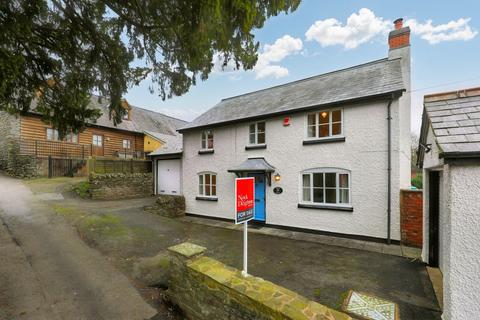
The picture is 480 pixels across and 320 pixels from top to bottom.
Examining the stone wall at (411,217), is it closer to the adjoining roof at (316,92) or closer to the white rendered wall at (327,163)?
the white rendered wall at (327,163)

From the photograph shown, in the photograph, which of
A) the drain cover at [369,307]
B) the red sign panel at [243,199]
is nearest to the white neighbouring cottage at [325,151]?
the drain cover at [369,307]

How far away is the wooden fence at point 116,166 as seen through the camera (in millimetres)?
15563

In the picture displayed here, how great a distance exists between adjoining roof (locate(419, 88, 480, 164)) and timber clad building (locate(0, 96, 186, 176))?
1325cm

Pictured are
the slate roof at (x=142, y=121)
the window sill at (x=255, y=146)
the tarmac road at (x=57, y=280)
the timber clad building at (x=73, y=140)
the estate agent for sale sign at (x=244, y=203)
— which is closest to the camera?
the tarmac road at (x=57, y=280)

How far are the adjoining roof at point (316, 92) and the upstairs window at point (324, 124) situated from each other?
514 millimetres

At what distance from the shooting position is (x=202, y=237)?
8539 millimetres

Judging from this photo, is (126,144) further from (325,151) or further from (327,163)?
(327,163)

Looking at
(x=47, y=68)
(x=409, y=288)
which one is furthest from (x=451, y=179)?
(x=47, y=68)

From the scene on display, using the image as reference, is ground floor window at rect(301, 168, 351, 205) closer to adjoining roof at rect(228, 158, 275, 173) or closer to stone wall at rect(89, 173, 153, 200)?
adjoining roof at rect(228, 158, 275, 173)

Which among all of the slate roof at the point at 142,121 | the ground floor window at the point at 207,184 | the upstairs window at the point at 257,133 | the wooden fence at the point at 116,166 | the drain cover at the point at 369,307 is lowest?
the drain cover at the point at 369,307

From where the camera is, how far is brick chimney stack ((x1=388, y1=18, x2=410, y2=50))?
9.15m

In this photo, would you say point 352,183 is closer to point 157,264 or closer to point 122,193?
point 157,264

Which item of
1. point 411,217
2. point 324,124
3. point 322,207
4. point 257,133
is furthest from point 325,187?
point 257,133

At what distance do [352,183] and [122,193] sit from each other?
13.9 meters
